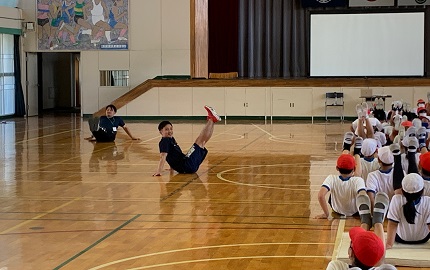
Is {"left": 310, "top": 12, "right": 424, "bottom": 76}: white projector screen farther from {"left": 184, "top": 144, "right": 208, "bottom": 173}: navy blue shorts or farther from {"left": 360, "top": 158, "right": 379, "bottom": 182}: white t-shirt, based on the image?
{"left": 360, "top": 158, "right": 379, "bottom": 182}: white t-shirt

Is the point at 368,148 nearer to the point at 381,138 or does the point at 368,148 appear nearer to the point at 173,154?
the point at 381,138

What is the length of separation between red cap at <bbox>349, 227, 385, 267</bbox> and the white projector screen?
2809 centimetres

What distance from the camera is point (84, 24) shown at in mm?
29359

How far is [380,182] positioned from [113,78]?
2174 centimetres

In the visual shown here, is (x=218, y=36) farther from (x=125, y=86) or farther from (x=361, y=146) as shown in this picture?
(x=361, y=146)

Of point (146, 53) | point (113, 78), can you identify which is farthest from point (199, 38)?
point (113, 78)

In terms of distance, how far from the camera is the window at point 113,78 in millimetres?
29578

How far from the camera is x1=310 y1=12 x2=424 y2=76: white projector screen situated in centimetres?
3123

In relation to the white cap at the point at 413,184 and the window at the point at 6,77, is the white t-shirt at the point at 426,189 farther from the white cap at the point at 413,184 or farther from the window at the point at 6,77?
the window at the point at 6,77

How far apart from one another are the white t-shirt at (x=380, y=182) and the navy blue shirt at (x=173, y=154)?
15.6ft

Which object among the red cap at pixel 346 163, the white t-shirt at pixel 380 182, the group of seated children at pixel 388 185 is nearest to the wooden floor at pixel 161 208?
the group of seated children at pixel 388 185

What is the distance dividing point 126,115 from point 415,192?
21.4 m

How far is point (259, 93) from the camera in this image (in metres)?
27.1

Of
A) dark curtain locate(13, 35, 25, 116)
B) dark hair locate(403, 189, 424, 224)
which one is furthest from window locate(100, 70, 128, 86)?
dark hair locate(403, 189, 424, 224)
